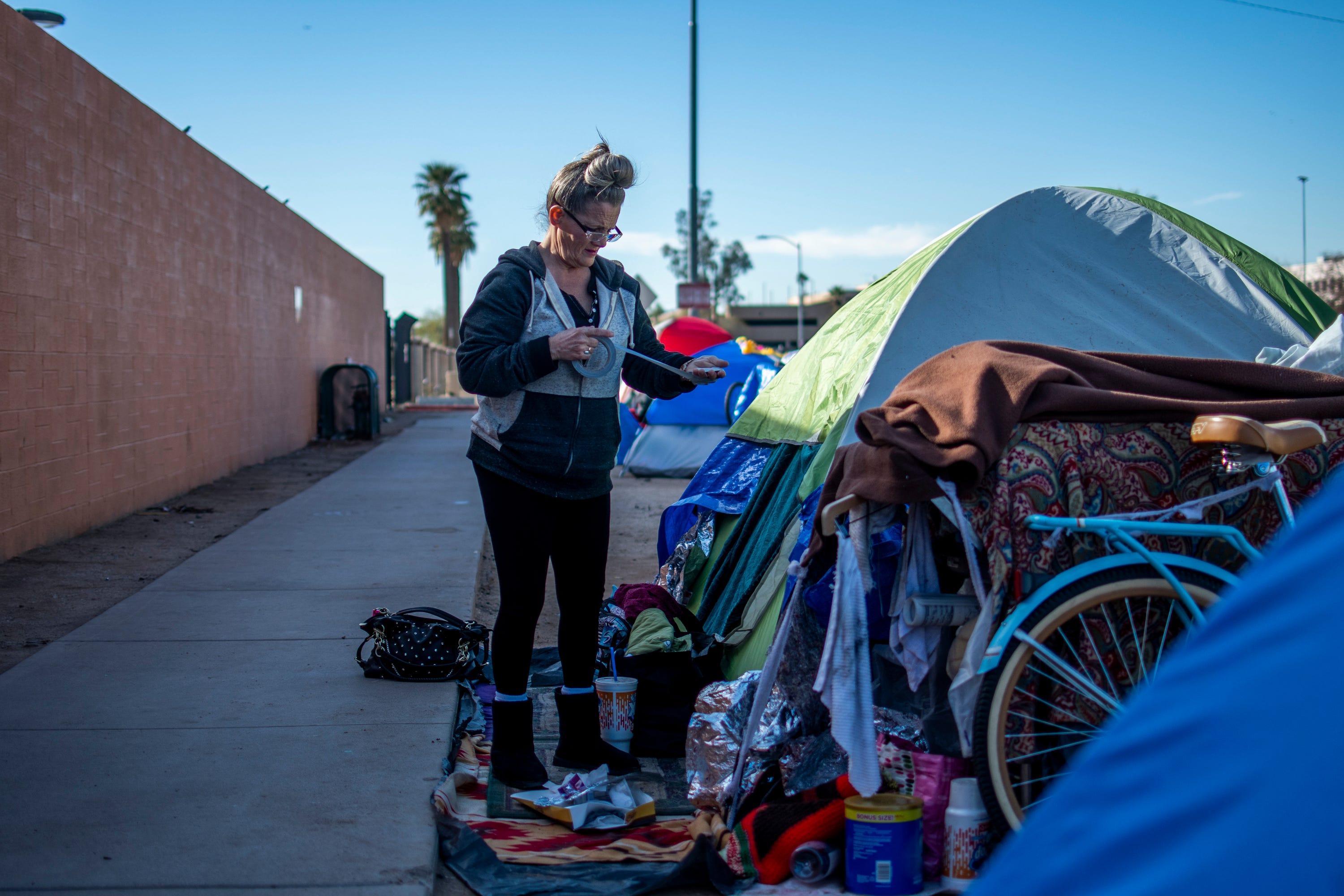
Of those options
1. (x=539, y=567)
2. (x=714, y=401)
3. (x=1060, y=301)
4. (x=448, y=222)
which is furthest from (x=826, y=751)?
(x=448, y=222)

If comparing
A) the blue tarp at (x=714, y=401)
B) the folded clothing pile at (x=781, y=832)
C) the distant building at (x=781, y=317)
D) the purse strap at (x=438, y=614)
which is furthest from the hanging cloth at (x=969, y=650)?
the distant building at (x=781, y=317)

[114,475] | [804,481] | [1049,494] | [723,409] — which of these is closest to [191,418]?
[114,475]

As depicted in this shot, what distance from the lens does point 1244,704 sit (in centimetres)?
89

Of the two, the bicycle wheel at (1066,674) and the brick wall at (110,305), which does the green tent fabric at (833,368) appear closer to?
the bicycle wheel at (1066,674)

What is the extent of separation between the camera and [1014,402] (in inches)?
108

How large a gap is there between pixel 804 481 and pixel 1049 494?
149 centimetres

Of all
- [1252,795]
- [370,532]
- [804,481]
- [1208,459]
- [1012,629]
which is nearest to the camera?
Answer: [1252,795]

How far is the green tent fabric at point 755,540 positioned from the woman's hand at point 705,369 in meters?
0.89

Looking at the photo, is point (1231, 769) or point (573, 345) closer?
point (1231, 769)

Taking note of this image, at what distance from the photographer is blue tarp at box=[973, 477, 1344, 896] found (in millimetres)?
841

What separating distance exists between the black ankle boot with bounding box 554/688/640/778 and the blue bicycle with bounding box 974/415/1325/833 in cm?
132

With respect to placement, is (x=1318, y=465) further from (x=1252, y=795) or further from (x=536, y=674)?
(x=536, y=674)

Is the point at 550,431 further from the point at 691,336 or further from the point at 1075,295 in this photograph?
the point at 691,336

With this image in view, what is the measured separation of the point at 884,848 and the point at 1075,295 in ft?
7.97
